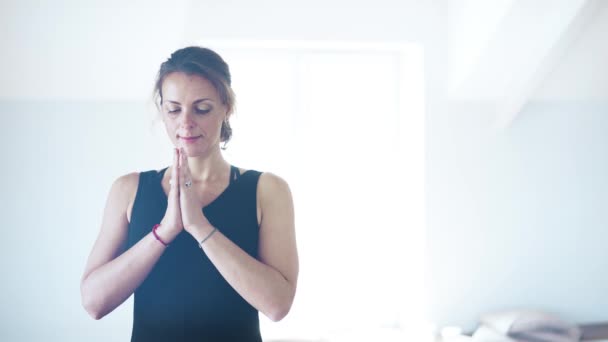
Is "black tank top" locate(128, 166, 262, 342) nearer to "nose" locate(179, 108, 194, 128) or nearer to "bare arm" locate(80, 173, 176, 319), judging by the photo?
"bare arm" locate(80, 173, 176, 319)

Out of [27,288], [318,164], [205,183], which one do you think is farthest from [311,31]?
[27,288]

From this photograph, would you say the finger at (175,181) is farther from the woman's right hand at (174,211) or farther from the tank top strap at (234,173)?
the tank top strap at (234,173)

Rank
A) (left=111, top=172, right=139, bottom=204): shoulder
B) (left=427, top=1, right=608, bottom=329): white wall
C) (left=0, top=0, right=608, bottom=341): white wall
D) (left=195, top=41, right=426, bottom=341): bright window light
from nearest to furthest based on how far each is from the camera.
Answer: (left=111, top=172, right=139, bottom=204): shoulder < (left=0, top=0, right=608, bottom=341): white wall < (left=195, top=41, right=426, bottom=341): bright window light < (left=427, top=1, right=608, bottom=329): white wall

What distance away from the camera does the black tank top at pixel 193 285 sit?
3.68ft

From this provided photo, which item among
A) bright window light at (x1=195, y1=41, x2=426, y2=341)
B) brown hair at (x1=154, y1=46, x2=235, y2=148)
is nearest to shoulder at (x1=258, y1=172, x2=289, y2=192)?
brown hair at (x1=154, y1=46, x2=235, y2=148)

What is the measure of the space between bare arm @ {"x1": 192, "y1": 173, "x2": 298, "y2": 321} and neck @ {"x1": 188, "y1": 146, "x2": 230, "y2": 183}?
105 mm

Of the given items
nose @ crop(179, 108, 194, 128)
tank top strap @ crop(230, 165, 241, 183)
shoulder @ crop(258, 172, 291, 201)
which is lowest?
shoulder @ crop(258, 172, 291, 201)

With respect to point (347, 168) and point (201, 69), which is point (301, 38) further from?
point (201, 69)

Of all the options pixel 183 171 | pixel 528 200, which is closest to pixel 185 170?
pixel 183 171

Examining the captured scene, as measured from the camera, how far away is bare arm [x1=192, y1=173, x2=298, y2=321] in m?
1.07

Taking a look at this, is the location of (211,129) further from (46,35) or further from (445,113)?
(445,113)

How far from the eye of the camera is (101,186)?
4.17 feet

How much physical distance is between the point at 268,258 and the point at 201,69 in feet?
1.51

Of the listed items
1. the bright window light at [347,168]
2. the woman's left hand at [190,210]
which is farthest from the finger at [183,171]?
the bright window light at [347,168]
